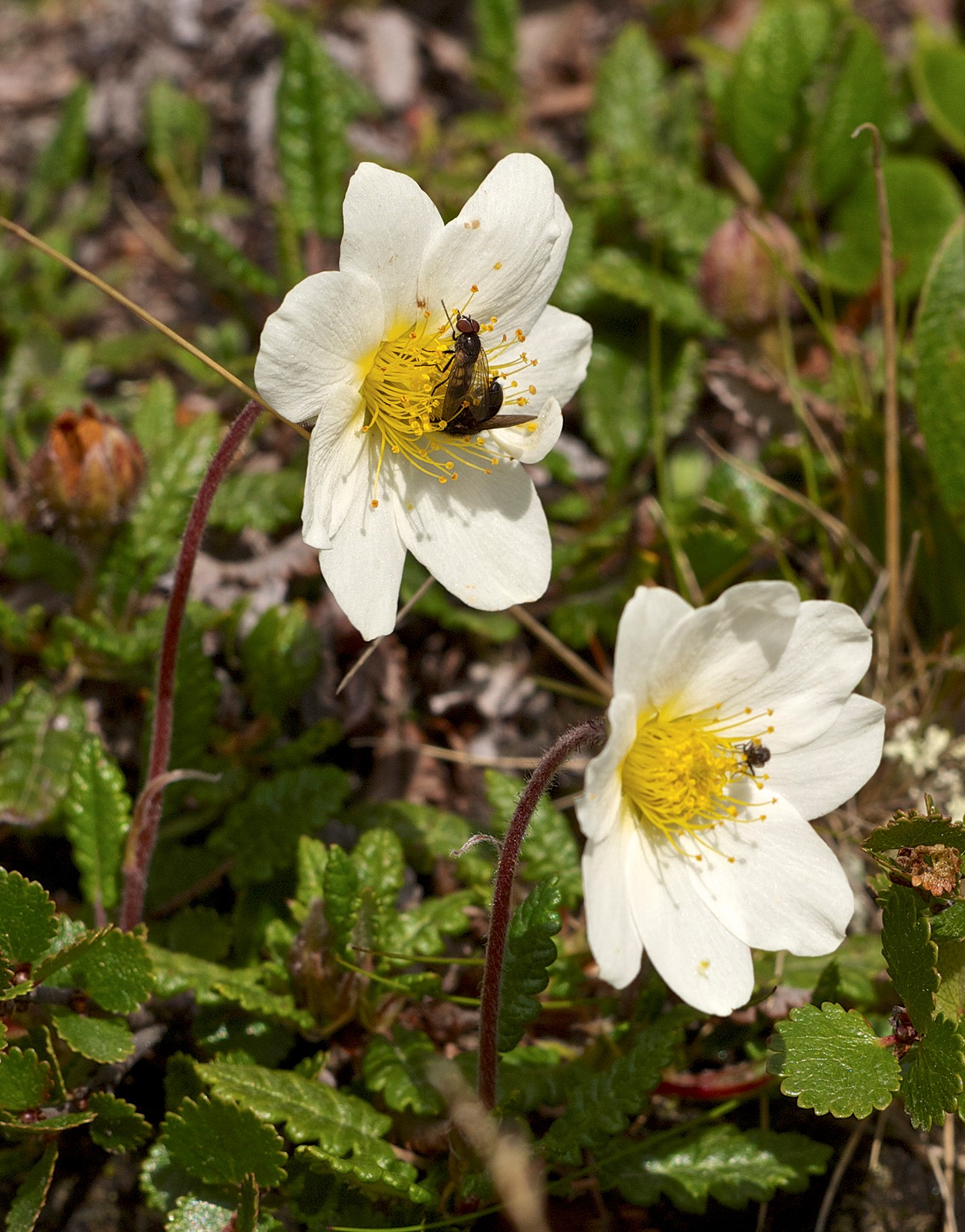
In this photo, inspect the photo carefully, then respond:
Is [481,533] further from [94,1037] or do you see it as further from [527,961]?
[94,1037]

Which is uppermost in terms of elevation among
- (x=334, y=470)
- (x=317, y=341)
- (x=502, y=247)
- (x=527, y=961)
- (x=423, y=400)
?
(x=502, y=247)

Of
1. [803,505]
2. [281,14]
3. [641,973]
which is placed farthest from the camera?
[281,14]

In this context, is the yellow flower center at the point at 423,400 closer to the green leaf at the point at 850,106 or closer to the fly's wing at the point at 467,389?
the fly's wing at the point at 467,389

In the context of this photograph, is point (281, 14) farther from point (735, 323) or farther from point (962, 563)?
point (962, 563)

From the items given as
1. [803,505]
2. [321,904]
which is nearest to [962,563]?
[803,505]

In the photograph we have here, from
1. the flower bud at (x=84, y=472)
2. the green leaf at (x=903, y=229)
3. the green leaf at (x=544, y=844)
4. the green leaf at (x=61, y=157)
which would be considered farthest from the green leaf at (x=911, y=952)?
the green leaf at (x=61, y=157)

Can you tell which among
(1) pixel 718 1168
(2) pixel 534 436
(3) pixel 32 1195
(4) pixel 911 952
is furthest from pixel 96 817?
(4) pixel 911 952
